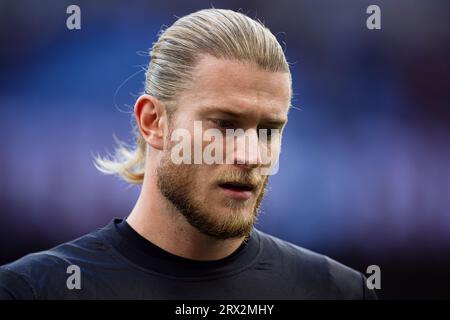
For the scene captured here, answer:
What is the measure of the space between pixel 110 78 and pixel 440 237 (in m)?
2.96

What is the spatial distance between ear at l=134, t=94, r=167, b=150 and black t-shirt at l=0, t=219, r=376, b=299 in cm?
34

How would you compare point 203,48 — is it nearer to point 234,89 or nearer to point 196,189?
point 234,89

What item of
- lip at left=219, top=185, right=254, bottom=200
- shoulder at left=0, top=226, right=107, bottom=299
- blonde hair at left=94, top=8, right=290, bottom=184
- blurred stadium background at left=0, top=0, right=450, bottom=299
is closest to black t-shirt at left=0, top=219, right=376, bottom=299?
shoulder at left=0, top=226, right=107, bottom=299

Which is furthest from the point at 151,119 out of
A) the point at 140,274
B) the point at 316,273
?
the point at 316,273

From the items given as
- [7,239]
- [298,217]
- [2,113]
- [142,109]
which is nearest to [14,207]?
[7,239]

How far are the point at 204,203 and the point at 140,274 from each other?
13.7 inches

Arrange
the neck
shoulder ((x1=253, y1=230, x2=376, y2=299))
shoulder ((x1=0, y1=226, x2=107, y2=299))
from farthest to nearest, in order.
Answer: shoulder ((x1=253, y1=230, x2=376, y2=299))
the neck
shoulder ((x1=0, y1=226, x2=107, y2=299))

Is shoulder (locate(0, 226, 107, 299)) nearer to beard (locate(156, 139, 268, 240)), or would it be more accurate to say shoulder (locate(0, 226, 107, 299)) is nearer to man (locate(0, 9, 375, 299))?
man (locate(0, 9, 375, 299))

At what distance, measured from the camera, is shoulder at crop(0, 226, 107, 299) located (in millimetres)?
2172

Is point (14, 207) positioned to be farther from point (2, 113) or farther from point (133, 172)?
point (133, 172)

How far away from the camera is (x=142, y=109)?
2422mm

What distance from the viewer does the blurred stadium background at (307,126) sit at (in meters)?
4.66
